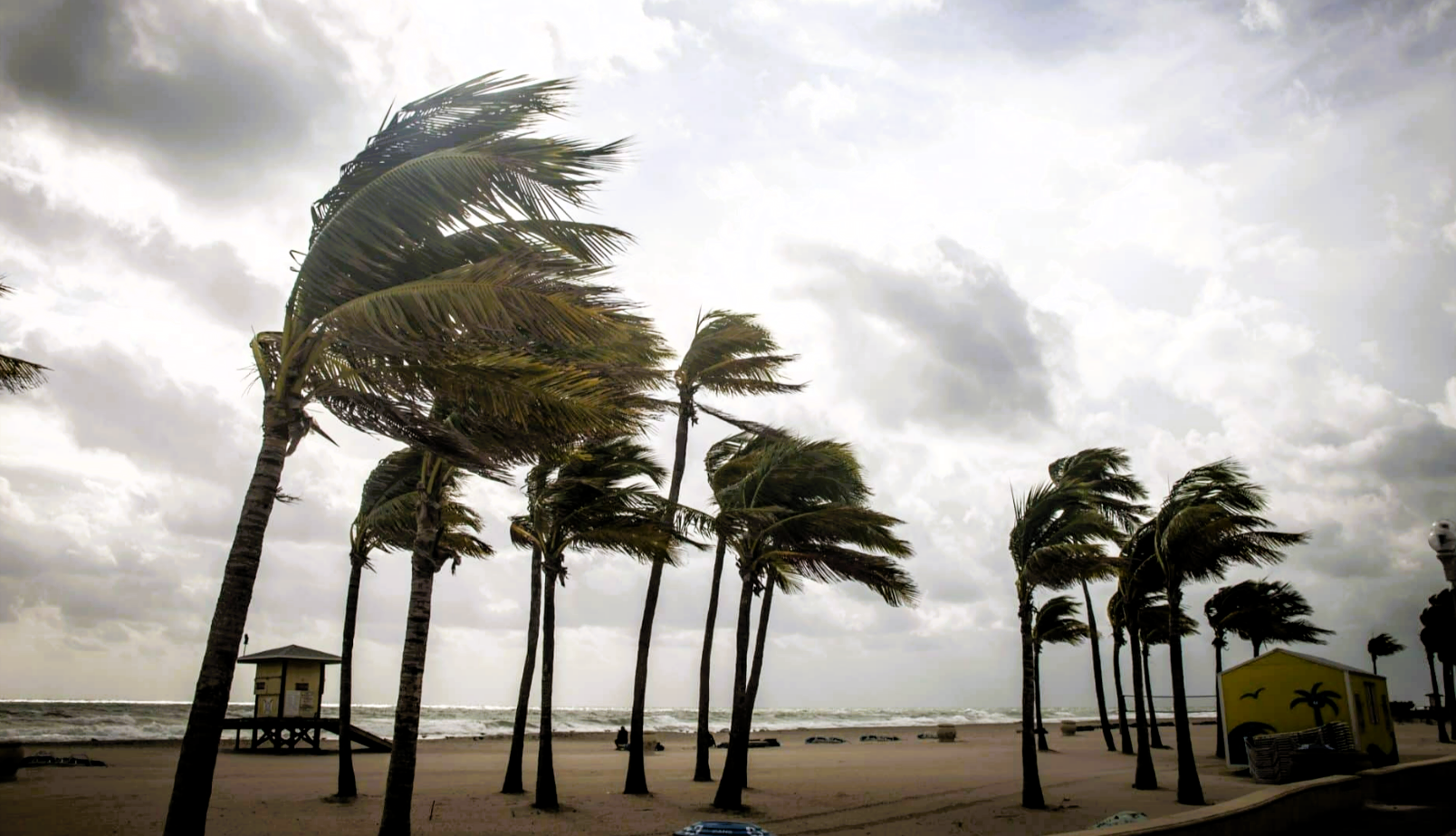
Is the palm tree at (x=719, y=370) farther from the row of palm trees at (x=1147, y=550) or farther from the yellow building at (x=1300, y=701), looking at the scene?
the yellow building at (x=1300, y=701)

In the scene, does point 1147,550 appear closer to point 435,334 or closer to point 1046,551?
point 1046,551

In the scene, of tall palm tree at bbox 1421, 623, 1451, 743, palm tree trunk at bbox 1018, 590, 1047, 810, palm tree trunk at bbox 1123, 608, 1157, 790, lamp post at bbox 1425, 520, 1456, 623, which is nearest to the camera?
lamp post at bbox 1425, 520, 1456, 623

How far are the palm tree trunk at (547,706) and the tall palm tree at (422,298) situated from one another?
28.6ft

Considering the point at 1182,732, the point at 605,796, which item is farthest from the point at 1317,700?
the point at 605,796

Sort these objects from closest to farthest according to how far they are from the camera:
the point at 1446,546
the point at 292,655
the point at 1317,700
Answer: the point at 1446,546 < the point at 1317,700 < the point at 292,655

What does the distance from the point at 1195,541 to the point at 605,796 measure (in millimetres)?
12283

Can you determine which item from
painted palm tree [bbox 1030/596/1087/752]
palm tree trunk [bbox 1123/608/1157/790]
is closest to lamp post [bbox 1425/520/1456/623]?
palm tree trunk [bbox 1123/608/1157/790]

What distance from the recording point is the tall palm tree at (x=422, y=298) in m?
7.45

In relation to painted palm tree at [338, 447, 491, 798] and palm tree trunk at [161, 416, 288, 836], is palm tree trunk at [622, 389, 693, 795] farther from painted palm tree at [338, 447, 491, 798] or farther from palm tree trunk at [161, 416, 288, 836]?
palm tree trunk at [161, 416, 288, 836]

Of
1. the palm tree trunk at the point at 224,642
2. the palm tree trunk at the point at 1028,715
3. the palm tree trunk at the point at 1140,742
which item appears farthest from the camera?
the palm tree trunk at the point at 1140,742

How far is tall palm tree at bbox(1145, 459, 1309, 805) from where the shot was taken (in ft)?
54.8

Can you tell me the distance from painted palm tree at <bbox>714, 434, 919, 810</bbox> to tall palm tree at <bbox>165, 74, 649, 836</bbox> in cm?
898

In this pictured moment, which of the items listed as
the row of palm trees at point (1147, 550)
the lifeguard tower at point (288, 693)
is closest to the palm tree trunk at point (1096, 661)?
the row of palm trees at point (1147, 550)

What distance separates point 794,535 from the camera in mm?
17875
